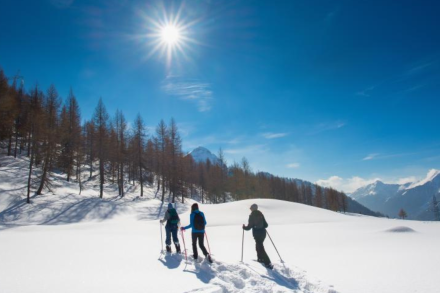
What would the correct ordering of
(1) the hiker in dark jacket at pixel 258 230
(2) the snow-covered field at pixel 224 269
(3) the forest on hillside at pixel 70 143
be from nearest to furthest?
1. (2) the snow-covered field at pixel 224 269
2. (1) the hiker in dark jacket at pixel 258 230
3. (3) the forest on hillside at pixel 70 143

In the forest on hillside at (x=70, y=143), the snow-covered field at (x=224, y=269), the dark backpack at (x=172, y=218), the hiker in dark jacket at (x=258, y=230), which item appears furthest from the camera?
the forest on hillside at (x=70, y=143)

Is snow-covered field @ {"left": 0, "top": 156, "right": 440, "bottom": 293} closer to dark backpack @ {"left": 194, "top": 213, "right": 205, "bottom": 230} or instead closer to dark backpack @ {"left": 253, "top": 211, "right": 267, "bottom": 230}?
dark backpack @ {"left": 194, "top": 213, "right": 205, "bottom": 230}

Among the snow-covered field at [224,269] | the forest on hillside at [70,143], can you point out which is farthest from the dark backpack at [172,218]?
the forest on hillside at [70,143]

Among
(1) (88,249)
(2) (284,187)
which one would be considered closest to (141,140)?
(1) (88,249)

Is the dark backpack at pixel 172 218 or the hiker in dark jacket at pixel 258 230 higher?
the dark backpack at pixel 172 218

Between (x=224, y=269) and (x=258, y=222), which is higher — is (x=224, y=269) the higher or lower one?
the lower one

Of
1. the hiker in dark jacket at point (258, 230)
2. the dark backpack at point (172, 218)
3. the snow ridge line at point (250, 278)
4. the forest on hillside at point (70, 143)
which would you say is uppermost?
the forest on hillside at point (70, 143)

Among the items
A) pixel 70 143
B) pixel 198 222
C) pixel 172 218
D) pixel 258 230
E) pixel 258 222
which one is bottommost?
pixel 258 230

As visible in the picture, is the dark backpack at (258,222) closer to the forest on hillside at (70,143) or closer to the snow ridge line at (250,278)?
the snow ridge line at (250,278)

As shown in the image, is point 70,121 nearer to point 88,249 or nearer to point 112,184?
point 112,184

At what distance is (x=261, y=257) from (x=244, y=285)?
2.52 m

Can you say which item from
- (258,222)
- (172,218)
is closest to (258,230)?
(258,222)

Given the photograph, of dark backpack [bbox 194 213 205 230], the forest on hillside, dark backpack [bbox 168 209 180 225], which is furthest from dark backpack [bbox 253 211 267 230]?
the forest on hillside

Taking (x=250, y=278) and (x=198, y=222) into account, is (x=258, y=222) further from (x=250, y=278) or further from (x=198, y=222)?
(x=250, y=278)
